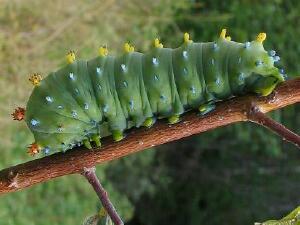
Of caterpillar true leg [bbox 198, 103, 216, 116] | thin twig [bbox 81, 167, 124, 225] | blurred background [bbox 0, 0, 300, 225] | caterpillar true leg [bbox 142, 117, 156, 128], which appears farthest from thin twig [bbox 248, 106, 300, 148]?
blurred background [bbox 0, 0, 300, 225]

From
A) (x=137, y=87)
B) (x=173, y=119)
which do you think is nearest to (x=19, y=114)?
(x=137, y=87)

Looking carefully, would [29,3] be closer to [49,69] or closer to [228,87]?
[49,69]

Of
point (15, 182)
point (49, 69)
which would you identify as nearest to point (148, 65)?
point (15, 182)

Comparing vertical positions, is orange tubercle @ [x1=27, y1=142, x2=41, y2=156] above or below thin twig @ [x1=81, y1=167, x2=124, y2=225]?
above

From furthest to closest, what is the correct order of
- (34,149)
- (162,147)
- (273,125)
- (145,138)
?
(162,147), (34,149), (145,138), (273,125)

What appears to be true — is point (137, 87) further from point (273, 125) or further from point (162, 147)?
point (162, 147)

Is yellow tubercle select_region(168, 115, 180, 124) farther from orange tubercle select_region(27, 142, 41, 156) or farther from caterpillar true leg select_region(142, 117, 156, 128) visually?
orange tubercle select_region(27, 142, 41, 156)
